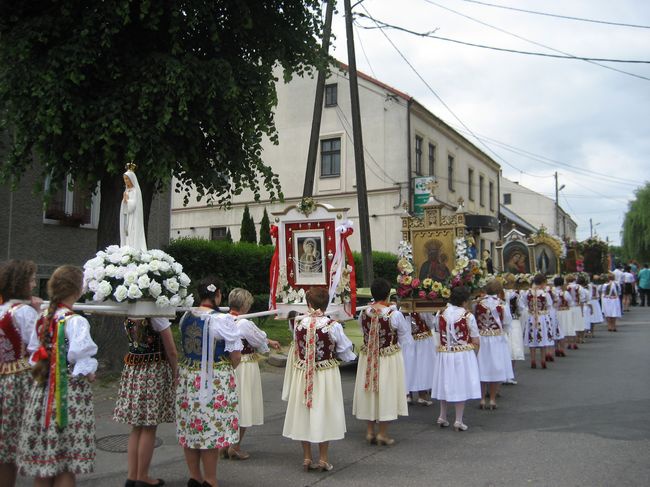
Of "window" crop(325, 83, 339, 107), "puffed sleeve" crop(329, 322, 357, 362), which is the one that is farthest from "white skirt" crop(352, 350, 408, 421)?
"window" crop(325, 83, 339, 107)

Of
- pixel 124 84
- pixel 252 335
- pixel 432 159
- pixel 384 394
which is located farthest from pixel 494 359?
pixel 432 159

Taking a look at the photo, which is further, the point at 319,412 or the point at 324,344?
the point at 324,344

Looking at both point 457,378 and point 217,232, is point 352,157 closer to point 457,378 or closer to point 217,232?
point 217,232

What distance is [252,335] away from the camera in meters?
5.98

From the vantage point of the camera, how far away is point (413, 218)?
11.2 metres

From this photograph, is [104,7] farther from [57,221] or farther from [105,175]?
[57,221]

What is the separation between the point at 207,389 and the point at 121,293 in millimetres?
1079

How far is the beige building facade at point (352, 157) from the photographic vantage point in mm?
28016

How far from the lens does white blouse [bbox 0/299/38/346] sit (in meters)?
4.67

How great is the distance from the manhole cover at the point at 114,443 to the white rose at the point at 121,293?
257 cm

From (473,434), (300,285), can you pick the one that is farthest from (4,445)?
(473,434)

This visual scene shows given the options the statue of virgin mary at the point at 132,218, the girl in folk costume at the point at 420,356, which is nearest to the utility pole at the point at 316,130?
the girl in folk costume at the point at 420,356

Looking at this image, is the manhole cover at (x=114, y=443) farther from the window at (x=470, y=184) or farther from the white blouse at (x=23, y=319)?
the window at (x=470, y=184)

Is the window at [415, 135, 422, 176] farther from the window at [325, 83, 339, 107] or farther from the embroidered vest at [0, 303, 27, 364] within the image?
the embroidered vest at [0, 303, 27, 364]
